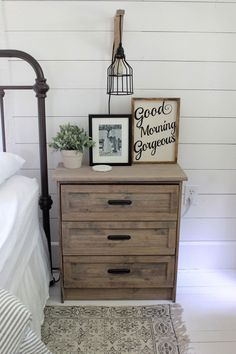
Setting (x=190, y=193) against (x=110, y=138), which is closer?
(x=110, y=138)

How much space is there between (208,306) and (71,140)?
108cm

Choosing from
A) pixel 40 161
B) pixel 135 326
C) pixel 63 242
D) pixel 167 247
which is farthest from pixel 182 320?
pixel 40 161

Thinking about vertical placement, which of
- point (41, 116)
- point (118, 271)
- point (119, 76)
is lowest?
point (118, 271)

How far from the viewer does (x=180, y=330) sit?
1.67m

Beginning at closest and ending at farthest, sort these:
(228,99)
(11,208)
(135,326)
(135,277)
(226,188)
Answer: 1. (11,208)
2. (135,326)
3. (135,277)
4. (228,99)
5. (226,188)

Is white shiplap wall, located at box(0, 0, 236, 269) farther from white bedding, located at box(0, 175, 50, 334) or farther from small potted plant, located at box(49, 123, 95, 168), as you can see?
white bedding, located at box(0, 175, 50, 334)

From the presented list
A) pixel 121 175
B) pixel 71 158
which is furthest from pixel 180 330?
pixel 71 158

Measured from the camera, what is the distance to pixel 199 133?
1997mm

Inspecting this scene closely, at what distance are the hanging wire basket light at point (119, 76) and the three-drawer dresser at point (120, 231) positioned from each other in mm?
412

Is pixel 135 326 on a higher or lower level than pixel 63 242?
lower

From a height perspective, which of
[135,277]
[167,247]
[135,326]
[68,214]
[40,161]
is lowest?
[135,326]

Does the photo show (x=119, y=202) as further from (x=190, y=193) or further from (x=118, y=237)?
(x=190, y=193)

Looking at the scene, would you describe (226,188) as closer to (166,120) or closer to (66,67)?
(166,120)

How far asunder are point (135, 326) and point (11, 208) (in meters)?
0.79
